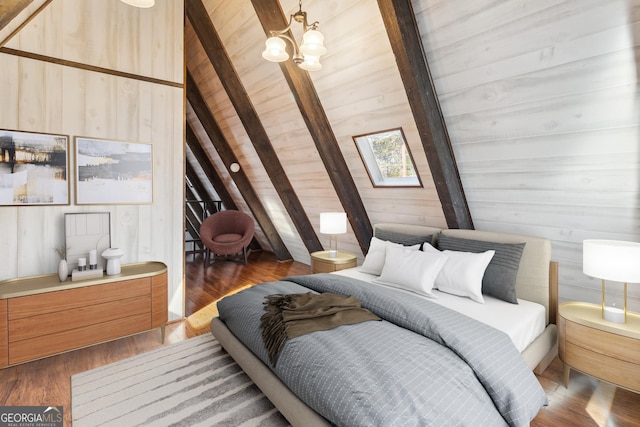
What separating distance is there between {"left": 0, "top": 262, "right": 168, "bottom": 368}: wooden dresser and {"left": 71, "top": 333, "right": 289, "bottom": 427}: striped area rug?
10.5 inches

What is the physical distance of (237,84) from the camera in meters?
3.82

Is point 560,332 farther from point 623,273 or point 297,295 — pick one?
point 297,295

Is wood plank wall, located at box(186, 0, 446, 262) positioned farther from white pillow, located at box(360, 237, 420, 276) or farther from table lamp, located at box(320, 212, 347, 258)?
white pillow, located at box(360, 237, 420, 276)

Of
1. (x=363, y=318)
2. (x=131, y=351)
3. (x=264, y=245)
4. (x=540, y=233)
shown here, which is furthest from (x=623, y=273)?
(x=264, y=245)

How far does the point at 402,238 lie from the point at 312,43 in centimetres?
191

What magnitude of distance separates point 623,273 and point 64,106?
3.90 meters

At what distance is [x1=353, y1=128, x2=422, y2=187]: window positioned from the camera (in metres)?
3.17

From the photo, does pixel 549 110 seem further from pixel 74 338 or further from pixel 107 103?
pixel 74 338

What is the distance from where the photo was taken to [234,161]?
17.2 feet

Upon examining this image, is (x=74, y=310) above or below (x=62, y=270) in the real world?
below

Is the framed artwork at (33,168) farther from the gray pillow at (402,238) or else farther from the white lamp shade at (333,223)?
the gray pillow at (402,238)

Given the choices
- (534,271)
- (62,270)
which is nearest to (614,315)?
(534,271)

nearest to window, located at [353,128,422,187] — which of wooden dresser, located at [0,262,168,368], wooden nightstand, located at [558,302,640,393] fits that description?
wooden nightstand, located at [558,302,640,393]

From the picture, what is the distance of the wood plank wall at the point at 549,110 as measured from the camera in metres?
1.78
